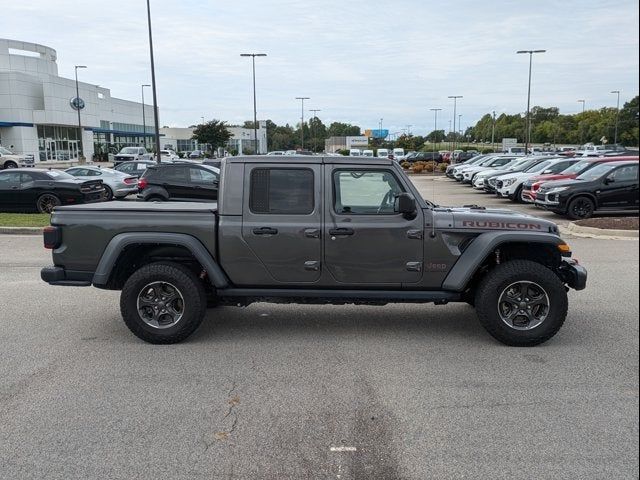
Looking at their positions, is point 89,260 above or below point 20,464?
above

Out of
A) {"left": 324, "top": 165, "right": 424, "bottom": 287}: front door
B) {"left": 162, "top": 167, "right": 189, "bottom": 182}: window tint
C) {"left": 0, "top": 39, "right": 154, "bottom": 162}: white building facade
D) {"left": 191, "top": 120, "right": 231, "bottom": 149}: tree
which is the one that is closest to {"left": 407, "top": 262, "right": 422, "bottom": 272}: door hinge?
{"left": 324, "top": 165, "right": 424, "bottom": 287}: front door

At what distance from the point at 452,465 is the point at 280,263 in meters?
2.66

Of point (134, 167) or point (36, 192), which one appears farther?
point (134, 167)

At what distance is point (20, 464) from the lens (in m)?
3.43

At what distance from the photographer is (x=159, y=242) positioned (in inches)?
215

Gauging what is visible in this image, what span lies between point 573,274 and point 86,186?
1405cm

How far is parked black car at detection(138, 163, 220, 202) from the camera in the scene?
16906 mm

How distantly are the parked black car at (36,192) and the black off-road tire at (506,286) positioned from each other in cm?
Answer: 1335

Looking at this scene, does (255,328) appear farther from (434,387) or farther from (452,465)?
(452,465)

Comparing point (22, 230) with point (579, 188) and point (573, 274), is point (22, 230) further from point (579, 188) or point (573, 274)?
point (579, 188)

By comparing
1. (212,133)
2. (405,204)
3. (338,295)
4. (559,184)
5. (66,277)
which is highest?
(212,133)

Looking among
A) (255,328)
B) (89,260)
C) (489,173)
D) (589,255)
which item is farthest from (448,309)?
(489,173)

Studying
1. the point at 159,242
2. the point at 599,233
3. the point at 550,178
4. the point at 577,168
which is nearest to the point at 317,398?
the point at 159,242

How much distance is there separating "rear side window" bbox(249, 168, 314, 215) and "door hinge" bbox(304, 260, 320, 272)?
19.3 inches
